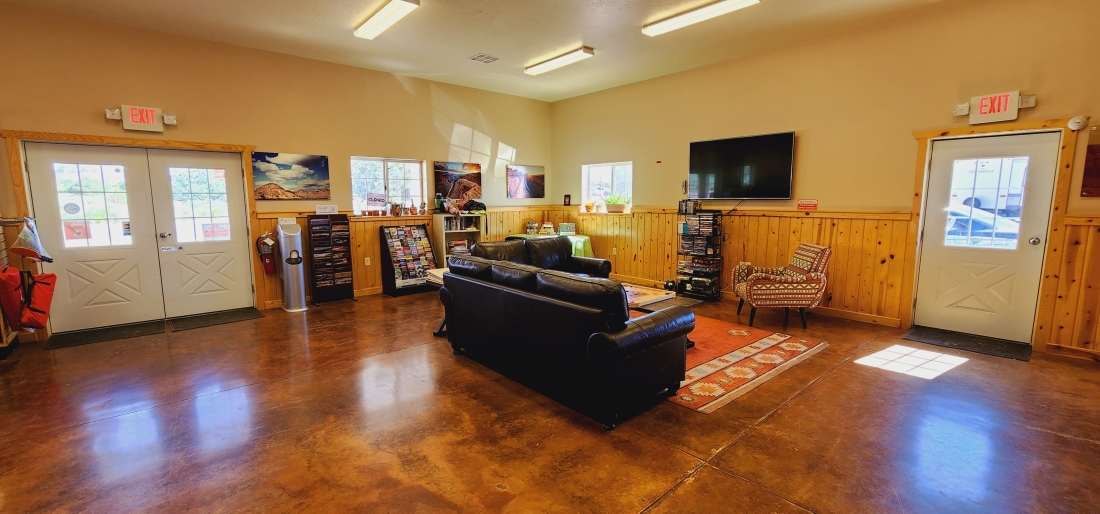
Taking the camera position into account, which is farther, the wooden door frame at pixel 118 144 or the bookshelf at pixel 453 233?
the bookshelf at pixel 453 233

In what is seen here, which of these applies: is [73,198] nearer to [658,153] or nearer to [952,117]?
[658,153]

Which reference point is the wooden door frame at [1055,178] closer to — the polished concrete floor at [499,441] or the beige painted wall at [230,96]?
the polished concrete floor at [499,441]

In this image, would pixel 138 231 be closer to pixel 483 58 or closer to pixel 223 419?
pixel 223 419

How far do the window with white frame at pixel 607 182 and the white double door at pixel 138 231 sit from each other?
5.16 m

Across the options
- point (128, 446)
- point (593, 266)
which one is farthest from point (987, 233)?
point (128, 446)

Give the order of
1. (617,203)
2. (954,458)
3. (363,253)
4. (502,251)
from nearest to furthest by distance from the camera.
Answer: (954,458)
(502,251)
(363,253)
(617,203)

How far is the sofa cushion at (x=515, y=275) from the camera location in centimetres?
334

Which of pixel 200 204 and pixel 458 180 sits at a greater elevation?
pixel 458 180

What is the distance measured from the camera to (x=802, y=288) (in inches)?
190

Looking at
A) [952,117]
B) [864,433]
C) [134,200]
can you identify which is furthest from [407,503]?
[952,117]

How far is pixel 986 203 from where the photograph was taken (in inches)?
173

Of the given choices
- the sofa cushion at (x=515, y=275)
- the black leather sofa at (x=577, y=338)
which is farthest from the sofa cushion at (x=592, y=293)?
→ the sofa cushion at (x=515, y=275)

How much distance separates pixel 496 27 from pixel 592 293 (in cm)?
337

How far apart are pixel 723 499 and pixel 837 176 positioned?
4482 millimetres
